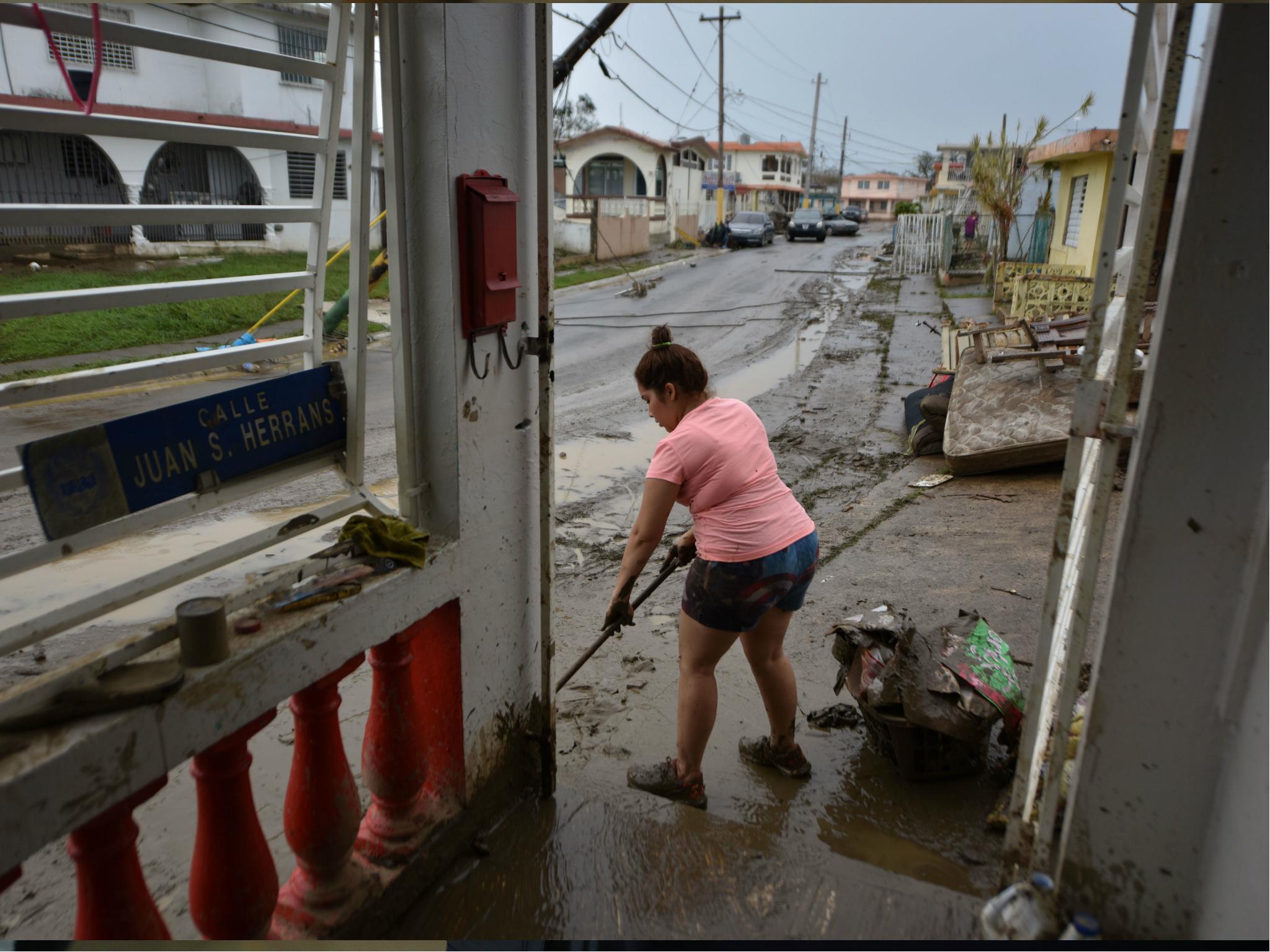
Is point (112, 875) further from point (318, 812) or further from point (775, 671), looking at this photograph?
point (775, 671)

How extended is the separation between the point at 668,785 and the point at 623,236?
89.7 feet

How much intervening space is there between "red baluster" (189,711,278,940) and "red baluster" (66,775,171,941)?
0.16 metres

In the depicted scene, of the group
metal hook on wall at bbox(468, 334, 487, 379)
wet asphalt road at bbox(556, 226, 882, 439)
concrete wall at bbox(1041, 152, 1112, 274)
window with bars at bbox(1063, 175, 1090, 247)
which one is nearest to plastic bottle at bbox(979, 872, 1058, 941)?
metal hook on wall at bbox(468, 334, 487, 379)

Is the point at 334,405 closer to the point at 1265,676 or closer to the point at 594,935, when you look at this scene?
the point at 594,935

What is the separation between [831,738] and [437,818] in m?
1.81

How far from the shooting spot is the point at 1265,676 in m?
1.67

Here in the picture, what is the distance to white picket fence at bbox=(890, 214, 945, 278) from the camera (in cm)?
2361

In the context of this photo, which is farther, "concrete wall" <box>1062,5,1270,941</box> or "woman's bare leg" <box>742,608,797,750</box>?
"woman's bare leg" <box>742,608,797,750</box>

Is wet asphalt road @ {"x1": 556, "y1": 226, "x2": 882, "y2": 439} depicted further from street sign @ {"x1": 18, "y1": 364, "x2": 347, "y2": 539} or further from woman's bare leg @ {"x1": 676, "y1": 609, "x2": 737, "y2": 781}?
street sign @ {"x1": 18, "y1": 364, "x2": 347, "y2": 539}

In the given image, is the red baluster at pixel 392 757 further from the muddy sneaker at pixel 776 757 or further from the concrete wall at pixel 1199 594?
the concrete wall at pixel 1199 594

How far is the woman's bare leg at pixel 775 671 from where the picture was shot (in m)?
3.20

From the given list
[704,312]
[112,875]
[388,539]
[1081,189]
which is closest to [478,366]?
[388,539]

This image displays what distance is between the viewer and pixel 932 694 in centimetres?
308

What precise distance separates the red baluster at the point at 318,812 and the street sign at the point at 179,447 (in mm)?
558
